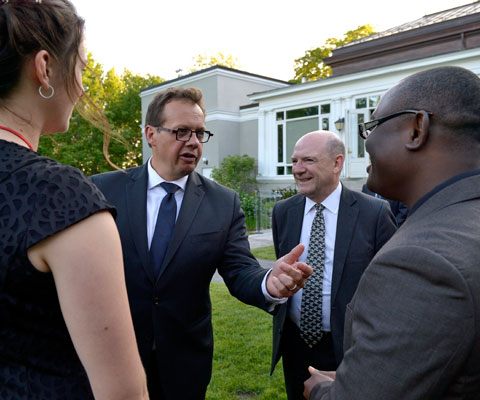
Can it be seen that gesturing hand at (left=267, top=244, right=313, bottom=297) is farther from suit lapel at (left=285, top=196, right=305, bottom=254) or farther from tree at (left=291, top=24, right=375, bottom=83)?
tree at (left=291, top=24, right=375, bottom=83)

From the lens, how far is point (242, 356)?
16.6ft

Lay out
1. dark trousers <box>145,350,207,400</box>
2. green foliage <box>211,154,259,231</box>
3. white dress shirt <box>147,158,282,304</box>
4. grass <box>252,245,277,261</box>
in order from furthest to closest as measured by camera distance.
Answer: green foliage <box>211,154,259,231</box>, grass <box>252,245,277,261</box>, white dress shirt <box>147,158,282,304</box>, dark trousers <box>145,350,207,400</box>

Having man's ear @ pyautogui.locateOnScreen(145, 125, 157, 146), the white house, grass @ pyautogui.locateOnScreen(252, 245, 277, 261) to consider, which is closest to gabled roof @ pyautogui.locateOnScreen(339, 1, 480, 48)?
the white house

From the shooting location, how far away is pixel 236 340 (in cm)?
558

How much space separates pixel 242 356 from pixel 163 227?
2.84 metres

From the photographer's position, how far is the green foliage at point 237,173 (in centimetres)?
2286

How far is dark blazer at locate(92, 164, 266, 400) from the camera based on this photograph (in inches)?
105

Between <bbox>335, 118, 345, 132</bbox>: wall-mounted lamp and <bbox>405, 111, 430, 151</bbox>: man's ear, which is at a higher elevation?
<bbox>335, 118, 345, 132</bbox>: wall-mounted lamp

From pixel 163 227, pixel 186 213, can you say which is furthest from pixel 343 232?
pixel 163 227

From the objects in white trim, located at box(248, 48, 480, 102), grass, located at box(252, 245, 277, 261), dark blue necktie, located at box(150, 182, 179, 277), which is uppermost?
white trim, located at box(248, 48, 480, 102)

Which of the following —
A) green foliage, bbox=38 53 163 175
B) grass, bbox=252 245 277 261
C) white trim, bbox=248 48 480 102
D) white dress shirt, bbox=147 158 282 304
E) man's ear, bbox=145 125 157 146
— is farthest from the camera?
green foliage, bbox=38 53 163 175

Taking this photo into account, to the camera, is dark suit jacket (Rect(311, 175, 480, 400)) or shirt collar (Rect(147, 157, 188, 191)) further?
shirt collar (Rect(147, 157, 188, 191))

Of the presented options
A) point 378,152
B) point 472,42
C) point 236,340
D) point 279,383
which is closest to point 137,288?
point 378,152

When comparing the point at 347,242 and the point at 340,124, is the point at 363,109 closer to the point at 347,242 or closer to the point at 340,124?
the point at 340,124
